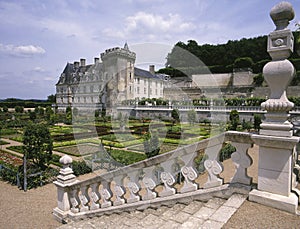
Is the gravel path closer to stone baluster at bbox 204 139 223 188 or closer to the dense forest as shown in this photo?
stone baluster at bbox 204 139 223 188

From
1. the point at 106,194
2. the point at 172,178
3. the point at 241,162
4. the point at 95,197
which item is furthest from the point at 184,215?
the point at 95,197

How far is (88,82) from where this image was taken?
40281 millimetres

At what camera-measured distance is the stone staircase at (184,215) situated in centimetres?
205

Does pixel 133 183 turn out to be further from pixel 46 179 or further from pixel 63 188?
pixel 46 179

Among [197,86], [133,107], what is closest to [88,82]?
[133,107]

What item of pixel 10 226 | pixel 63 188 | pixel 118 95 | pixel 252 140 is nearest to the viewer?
pixel 252 140

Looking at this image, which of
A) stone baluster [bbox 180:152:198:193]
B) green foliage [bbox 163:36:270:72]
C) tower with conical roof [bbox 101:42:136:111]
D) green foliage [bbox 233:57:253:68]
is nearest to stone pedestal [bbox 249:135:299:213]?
stone baluster [bbox 180:152:198:193]

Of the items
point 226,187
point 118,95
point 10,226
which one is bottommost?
point 10,226

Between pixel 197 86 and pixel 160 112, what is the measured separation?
1814cm

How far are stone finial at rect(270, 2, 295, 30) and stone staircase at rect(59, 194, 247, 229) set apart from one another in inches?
72.0

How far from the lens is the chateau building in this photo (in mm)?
31578

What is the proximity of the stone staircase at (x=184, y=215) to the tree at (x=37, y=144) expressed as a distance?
6.53 meters

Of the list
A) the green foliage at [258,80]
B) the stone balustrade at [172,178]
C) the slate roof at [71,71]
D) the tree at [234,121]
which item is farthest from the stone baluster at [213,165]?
the slate roof at [71,71]

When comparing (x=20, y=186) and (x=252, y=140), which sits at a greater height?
(x=252, y=140)
